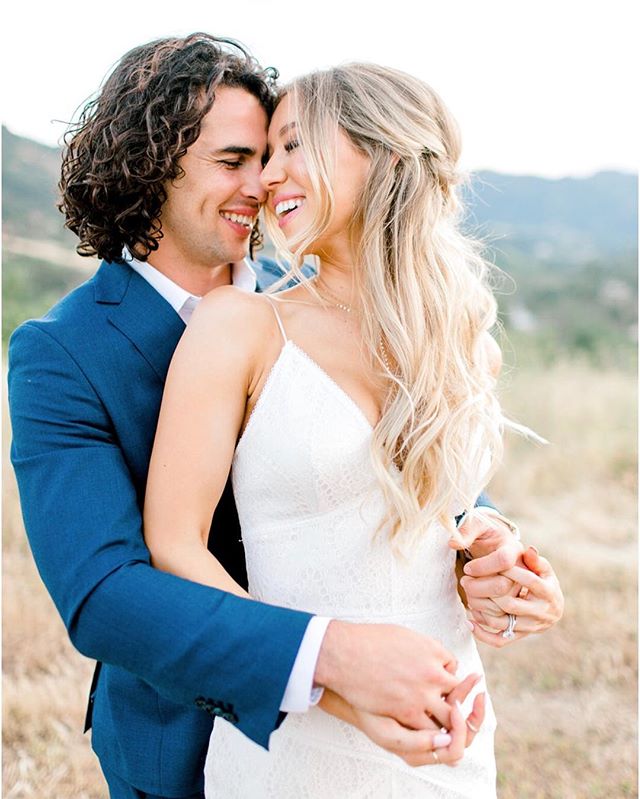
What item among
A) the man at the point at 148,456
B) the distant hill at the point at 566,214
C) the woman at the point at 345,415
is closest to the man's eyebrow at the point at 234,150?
the man at the point at 148,456

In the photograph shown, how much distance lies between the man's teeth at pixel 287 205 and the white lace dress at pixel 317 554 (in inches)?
15.1

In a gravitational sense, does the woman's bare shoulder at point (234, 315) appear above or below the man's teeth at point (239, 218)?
below

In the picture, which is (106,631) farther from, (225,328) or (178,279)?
(178,279)

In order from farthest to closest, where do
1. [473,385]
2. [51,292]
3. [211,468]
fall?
[51,292] → [473,385] → [211,468]

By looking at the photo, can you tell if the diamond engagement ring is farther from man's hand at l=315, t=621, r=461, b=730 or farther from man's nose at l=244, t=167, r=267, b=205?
man's nose at l=244, t=167, r=267, b=205

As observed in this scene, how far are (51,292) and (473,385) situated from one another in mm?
9569

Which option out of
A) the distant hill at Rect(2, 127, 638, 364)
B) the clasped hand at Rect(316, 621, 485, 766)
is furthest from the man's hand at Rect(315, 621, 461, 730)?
the distant hill at Rect(2, 127, 638, 364)

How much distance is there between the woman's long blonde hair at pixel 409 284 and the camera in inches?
82.4

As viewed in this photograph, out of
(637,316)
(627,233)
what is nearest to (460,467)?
(637,316)

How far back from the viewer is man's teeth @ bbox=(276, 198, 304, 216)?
2212mm

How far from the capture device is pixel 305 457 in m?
1.97

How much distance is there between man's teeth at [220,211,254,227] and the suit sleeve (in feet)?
2.22

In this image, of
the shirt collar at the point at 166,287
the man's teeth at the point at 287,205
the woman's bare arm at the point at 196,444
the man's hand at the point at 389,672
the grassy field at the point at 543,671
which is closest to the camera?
the man's hand at the point at 389,672

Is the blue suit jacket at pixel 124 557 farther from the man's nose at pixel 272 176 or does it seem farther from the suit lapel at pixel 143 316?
the man's nose at pixel 272 176
